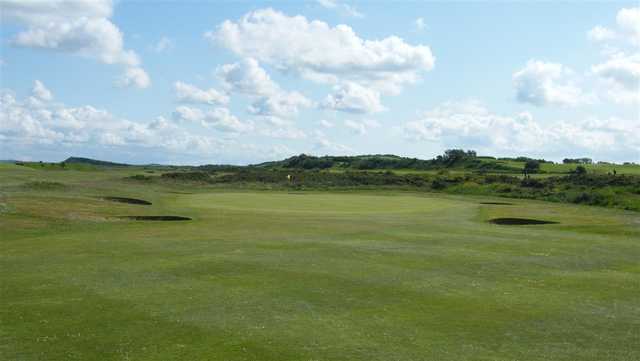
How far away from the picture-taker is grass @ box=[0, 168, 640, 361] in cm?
1404

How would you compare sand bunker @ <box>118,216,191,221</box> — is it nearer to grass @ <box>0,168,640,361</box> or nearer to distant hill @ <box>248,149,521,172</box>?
grass @ <box>0,168,640,361</box>

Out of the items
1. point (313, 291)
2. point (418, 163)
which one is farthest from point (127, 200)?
point (418, 163)

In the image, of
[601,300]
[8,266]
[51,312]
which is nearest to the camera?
[51,312]

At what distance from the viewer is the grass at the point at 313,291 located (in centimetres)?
1404

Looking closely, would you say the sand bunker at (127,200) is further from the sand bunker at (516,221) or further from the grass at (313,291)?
the sand bunker at (516,221)

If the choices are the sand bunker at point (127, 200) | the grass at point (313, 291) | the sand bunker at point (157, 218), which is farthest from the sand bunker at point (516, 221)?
the sand bunker at point (127, 200)

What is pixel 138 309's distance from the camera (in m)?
16.9

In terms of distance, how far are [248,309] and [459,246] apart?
1569cm

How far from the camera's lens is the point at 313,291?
19484 mm

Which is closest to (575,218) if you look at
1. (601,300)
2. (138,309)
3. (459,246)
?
(459,246)

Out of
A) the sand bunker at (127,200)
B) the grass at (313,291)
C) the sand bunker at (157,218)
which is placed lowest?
the grass at (313,291)

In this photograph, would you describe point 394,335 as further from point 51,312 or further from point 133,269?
point 133,269

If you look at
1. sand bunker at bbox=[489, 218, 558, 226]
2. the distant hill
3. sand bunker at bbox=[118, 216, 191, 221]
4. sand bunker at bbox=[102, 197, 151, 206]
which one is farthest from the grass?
the distant hill

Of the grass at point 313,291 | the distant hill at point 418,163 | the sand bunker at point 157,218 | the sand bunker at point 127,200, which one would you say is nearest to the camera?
the grass at point 313,291
